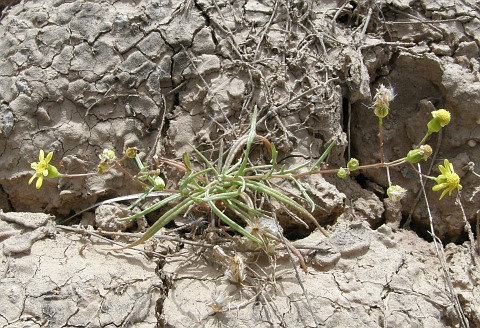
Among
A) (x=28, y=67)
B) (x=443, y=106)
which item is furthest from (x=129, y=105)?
(x=443, y=106)

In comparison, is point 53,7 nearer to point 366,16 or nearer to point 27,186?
point 27,186

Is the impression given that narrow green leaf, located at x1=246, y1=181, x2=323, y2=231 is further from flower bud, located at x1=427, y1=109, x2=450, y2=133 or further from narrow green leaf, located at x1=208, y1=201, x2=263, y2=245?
flower bud, located at x1=427, y1=109, x2=450, y2=133

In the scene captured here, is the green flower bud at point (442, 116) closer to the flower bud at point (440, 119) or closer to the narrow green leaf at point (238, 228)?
the flower bud at point (440, 119)

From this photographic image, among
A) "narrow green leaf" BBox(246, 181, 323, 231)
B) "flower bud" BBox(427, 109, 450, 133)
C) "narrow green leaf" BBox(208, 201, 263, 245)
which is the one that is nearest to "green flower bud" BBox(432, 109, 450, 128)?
"flower bud" BBox(427, 109, 450, 133)

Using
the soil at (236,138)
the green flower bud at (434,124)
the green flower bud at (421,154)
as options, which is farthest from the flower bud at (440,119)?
the soil at (236,138)

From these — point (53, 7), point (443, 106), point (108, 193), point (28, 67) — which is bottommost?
point (108, 193)

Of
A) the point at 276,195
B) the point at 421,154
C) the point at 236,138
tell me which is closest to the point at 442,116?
the point at 421,154

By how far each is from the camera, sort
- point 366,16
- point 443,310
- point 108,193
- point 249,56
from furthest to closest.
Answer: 1. point 366,16
2. point 249,56
3. point 108,193
4. point 443,310

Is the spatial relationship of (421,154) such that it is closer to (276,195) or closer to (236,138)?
(276,195)
